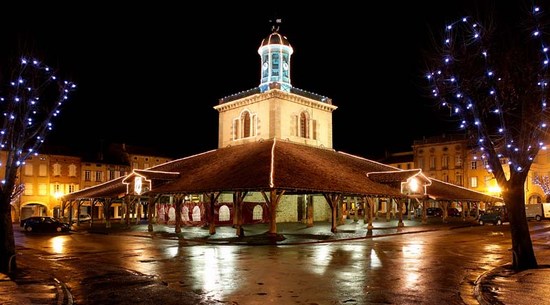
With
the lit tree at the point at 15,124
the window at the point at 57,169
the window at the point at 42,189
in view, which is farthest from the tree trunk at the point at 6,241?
the window at the point at 57,169

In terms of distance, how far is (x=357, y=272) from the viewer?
47.2 feet

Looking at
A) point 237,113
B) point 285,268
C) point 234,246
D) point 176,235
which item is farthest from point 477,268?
point 237,113

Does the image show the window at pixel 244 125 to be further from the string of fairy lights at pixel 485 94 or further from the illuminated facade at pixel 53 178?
the string of fairy lights at pixel 485 94

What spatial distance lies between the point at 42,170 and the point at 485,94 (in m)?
55.7

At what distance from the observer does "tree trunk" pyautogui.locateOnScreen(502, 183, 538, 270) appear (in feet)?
48.6

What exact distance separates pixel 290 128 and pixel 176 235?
1538cm

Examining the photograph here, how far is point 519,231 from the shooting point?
1502 cm

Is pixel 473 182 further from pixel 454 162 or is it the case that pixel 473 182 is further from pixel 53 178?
pixel 53 178

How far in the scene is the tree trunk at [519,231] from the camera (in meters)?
14.8

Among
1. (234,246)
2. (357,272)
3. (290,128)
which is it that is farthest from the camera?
(290,128)

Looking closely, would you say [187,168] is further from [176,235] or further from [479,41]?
[479,41]

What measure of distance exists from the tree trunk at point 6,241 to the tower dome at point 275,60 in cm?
2859

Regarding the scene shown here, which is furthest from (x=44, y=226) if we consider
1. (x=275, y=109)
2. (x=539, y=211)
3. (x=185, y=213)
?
(x=539, y=211)

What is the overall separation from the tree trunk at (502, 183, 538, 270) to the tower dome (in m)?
28.0
